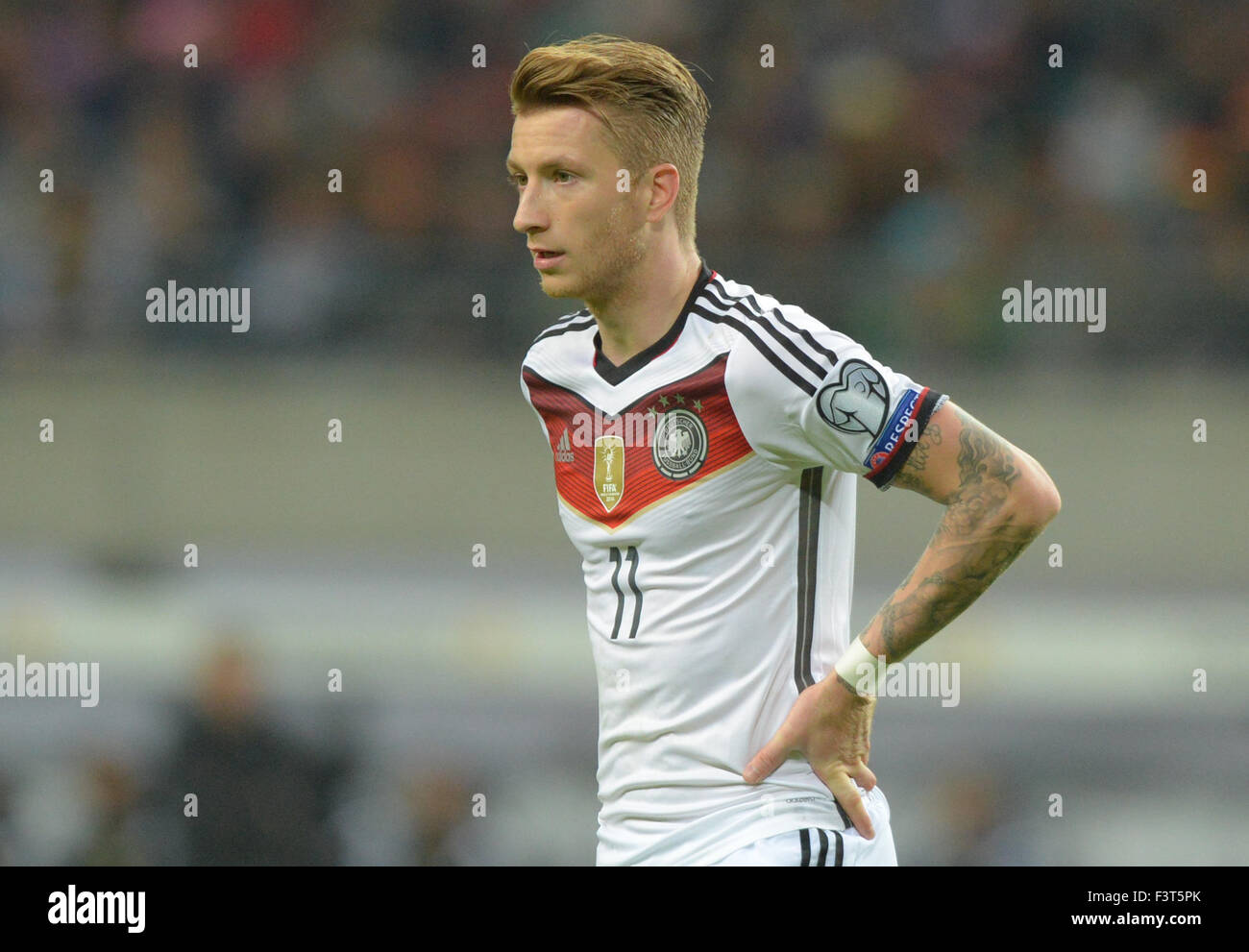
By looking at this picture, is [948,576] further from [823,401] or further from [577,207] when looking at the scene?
[577,207]

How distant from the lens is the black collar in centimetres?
367

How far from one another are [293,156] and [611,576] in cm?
678

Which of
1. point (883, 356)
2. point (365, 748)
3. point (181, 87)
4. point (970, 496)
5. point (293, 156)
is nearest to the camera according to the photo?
point (970, 496)

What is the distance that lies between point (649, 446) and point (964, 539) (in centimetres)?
68

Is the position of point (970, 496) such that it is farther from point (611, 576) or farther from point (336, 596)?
point (336, 596)

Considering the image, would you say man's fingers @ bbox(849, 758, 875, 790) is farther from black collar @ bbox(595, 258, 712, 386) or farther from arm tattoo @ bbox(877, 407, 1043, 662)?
black collar @ bbox(595, 258, 712, 386)

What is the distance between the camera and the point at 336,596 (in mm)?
8367

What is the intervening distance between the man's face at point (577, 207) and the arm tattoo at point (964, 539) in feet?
2.48

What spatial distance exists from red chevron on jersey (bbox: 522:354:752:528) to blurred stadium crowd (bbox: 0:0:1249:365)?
4.27 meters

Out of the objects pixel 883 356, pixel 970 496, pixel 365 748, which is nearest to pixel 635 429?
pixel 970 496

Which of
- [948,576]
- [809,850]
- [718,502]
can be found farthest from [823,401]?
[809,850]

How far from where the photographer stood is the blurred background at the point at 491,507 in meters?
7.61

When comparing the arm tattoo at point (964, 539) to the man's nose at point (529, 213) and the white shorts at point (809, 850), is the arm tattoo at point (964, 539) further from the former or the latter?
the man's nose at point (529, 213)

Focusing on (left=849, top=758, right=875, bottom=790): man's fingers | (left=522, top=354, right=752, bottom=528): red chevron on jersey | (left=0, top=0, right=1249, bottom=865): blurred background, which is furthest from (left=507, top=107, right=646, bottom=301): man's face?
(left=0, top=0, right=1249, bottom=865): blurred background
